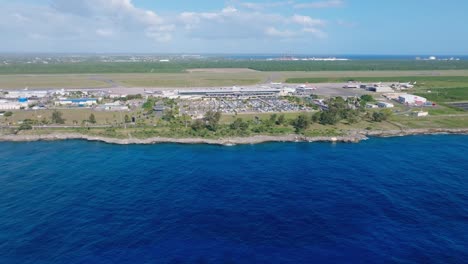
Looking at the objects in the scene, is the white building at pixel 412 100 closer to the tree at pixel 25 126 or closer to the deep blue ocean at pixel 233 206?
the deep blue ocean at pixel 233 206

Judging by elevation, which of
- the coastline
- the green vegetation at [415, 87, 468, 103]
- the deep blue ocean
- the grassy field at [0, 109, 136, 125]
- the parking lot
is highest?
the green vegetation at [415, 87, 468, 103]

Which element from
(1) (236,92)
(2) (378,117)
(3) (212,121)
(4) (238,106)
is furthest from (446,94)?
(3) (212,121)

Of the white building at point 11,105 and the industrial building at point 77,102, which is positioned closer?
the white building at point 11,105

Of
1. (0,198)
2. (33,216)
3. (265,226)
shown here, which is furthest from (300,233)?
(0,198)

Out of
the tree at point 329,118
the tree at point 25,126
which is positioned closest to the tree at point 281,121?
the tree at point 329,118

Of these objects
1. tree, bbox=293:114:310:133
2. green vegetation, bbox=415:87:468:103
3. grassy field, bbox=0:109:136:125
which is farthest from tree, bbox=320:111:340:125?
green vegetation, bbox=415:87:468:103

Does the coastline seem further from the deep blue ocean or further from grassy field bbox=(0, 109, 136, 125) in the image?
grassy field bbox=(0, 109, 136, 125)

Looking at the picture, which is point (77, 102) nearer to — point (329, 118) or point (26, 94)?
point (26, 94)

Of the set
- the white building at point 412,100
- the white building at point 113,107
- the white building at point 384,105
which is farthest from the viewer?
the white building at point 412,100
